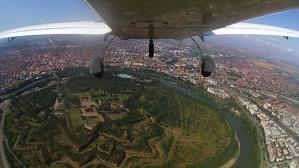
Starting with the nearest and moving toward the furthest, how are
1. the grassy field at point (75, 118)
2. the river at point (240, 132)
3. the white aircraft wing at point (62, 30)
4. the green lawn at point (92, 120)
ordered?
the white aircraft wing at point (62, 30) < the river at point (240, 132) < the grassy field at point (75, 118) < the green lawn at point (92, 120)

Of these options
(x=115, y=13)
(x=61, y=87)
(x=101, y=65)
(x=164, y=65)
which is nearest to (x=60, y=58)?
(x=61, y=87)

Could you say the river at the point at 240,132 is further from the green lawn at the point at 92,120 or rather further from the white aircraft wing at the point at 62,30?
the white aircraft wing at the point at 62,30

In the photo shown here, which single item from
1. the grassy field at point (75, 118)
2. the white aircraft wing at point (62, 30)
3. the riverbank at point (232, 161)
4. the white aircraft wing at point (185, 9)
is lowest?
the riverbank at point (232, 161)

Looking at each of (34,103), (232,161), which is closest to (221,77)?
(232,161)

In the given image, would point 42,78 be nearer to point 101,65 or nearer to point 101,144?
point 101,144

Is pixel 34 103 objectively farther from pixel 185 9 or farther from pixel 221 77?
pixel 221 77

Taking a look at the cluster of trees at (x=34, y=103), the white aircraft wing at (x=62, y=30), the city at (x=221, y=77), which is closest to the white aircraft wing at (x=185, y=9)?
the white aircraft wing at (x=62, y=30)
